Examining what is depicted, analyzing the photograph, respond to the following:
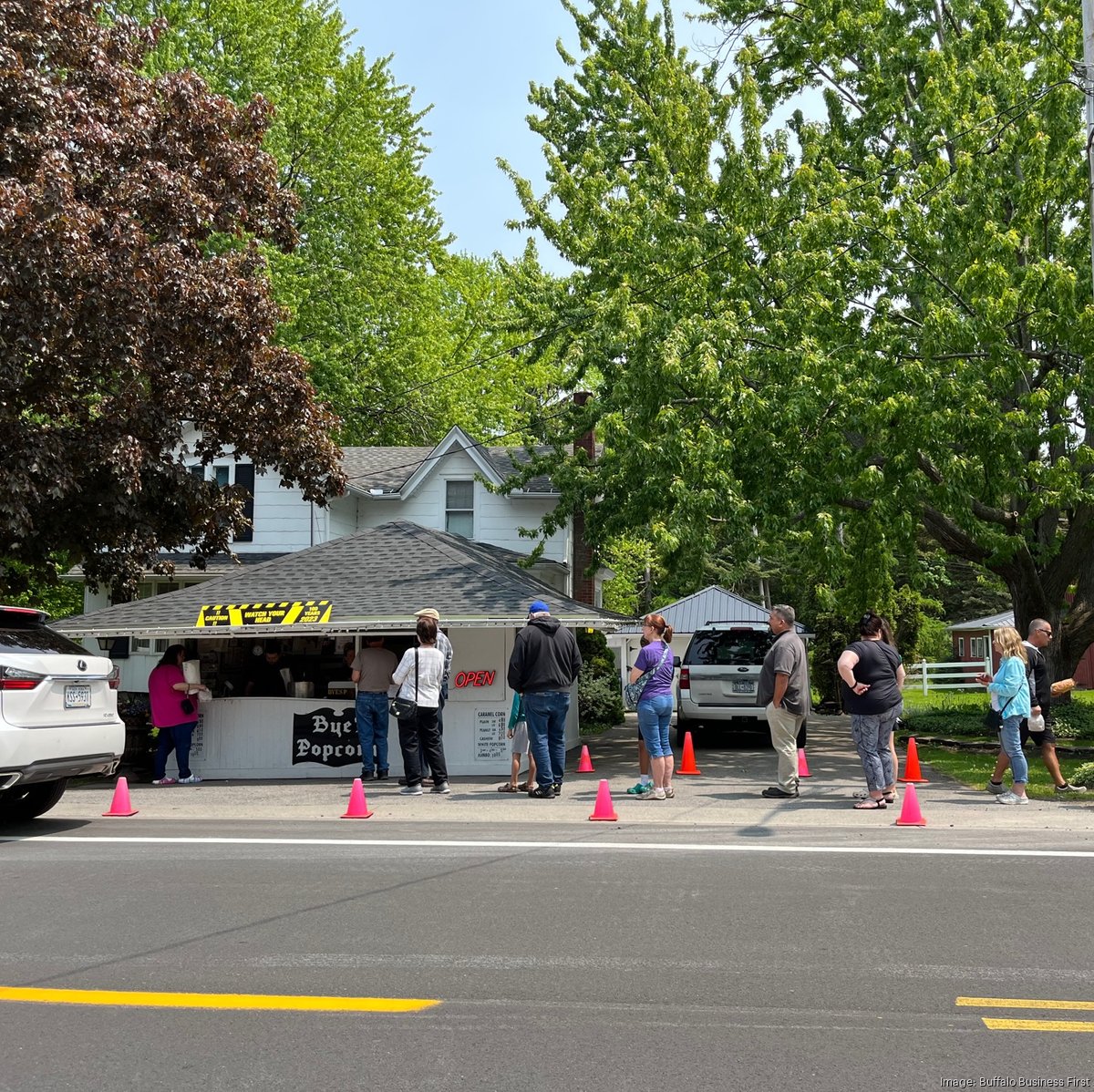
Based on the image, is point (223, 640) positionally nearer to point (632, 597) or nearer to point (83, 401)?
point (83, 401)

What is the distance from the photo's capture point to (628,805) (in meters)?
12.4

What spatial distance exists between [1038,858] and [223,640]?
14031 mm

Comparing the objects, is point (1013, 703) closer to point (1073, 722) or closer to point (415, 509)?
point (1073, 722)

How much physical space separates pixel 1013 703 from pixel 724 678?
8.61 metres

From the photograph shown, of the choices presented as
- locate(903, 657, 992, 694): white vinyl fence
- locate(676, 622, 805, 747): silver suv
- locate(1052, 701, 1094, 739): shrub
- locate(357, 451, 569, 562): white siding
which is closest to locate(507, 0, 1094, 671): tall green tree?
locate(1052, 701, 1094, 739): shrub

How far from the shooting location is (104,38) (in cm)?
1702

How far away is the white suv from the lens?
9648mm

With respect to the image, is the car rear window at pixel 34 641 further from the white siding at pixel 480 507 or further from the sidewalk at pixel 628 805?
the white siding at pixel 480 507

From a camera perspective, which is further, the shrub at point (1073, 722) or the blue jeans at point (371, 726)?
the shrub at point (1073, 722)

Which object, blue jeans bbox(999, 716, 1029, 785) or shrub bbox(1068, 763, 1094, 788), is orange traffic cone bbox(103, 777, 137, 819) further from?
shrub bbox(1068, 763, 1094, 788)

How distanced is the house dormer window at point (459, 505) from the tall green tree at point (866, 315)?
1061cm

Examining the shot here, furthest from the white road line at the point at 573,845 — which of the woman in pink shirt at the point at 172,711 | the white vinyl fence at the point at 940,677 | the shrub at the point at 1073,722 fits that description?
the white vinyl fence at the point at 940,677

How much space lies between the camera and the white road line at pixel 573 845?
9219 millimetres

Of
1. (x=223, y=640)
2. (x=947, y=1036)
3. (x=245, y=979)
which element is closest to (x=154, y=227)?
(x=223, y=640)
